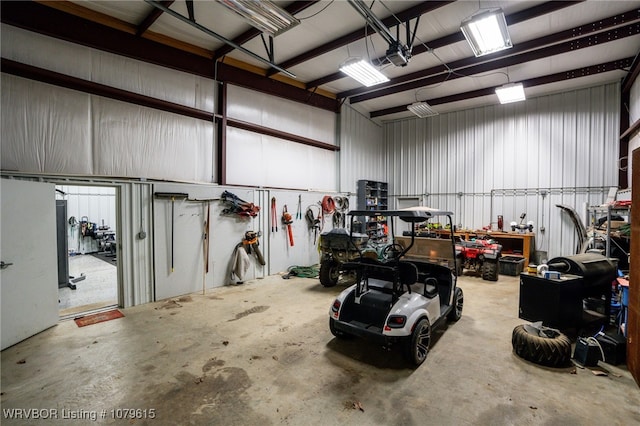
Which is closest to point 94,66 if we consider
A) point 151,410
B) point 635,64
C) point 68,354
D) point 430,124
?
point 68,354

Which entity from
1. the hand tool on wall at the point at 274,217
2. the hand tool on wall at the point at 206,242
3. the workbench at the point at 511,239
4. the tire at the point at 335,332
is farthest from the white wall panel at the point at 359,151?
the tire at the point at 335,332

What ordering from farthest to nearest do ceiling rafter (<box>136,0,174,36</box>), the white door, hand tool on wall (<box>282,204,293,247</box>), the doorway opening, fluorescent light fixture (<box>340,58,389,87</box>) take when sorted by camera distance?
hand tool on wall (<box>282,204,293,247</box>)
fluorescent light fixture (<box>340,58,389,87</box>)
the doorway opening
ceiling rafter (<box>136,0,174,36</box>)
the white door

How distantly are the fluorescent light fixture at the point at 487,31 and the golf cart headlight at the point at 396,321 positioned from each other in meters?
3.84

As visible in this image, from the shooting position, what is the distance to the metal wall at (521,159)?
22.4 feet

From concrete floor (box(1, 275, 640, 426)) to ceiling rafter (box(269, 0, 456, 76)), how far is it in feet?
14.9

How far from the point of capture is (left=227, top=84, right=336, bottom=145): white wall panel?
19.9 ft

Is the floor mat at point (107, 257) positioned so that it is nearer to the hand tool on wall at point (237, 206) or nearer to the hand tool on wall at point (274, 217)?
the hand tool on wall at point (237, 206)

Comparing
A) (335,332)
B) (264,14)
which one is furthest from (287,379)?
(264,14)

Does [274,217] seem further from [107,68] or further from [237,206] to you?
[107,68]

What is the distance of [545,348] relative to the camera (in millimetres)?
2709

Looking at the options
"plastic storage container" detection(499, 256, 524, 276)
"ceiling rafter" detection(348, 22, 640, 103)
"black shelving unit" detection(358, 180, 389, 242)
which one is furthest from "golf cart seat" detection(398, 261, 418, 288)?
"black shelving unit" detection(358, 180, 389, 242)

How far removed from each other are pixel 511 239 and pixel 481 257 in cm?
233

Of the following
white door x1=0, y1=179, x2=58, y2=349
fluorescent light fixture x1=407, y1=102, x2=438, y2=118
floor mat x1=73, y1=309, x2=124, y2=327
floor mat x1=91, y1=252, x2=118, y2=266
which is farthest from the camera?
floor mat x1=91, y1=252, x2=118, y2=266

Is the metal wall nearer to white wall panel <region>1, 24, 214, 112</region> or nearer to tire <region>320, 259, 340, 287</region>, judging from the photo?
tire <region>320, 259, 340, 287</region>
